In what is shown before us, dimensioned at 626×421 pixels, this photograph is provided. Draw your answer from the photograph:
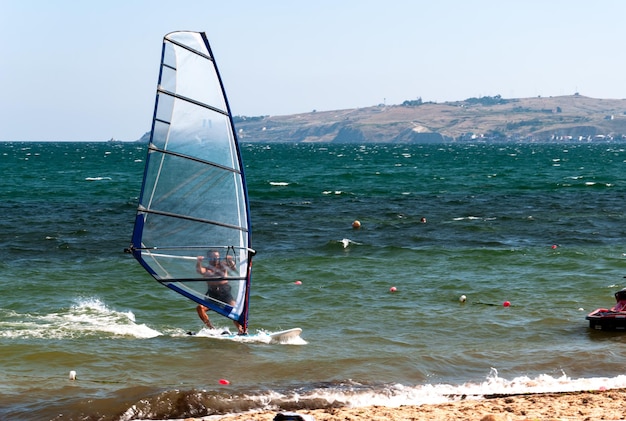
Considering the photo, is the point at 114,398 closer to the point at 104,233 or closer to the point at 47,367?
the point at 47,367

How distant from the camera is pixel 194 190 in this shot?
14.9 m

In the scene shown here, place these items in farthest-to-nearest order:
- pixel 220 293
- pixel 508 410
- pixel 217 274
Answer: pixel 220 293, pixel 217 274, pixel 508 410

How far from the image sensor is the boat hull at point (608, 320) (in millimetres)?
16594

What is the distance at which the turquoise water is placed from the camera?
13344 millimetres

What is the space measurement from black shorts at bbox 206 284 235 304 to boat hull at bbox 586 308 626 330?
7.00 m

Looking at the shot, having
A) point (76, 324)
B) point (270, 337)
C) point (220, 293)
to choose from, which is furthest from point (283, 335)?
point (76, 324)

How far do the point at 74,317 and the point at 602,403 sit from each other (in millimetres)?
11317

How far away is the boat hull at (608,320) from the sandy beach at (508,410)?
4.08 meters

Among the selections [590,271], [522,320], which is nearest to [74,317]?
[522,320]

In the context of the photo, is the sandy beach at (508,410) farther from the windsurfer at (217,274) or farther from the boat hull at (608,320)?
the boat hull at (608,320)

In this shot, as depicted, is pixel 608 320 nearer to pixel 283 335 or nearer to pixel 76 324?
pixel 283 335

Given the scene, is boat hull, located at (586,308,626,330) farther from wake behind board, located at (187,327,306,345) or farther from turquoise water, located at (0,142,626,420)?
wake behind board, located at (187,327,306,345)

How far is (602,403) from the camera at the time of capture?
1181cm

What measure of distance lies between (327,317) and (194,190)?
5.29 m
